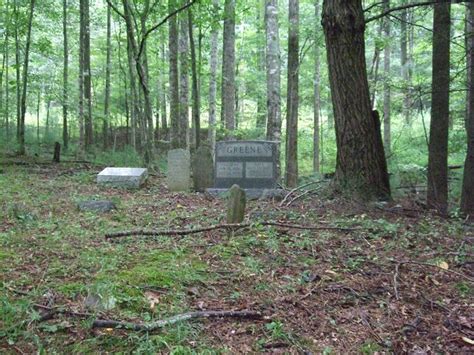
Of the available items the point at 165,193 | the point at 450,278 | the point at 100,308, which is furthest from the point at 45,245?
the point at 165,193

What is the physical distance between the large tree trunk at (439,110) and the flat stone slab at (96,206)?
5.33 m

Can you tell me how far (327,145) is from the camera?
2577 centimetres

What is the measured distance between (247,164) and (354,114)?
372 cm

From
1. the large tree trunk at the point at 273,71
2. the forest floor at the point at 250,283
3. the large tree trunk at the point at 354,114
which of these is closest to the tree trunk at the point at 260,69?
the large tree trunk at the point at 273,71

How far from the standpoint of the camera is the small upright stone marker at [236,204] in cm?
516

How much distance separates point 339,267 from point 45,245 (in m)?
3.12

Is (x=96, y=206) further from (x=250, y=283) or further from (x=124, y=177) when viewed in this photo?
(x=250, y=283)

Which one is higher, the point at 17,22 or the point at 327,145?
the point at 17,22

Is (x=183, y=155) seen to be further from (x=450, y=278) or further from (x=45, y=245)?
(x=450, y=278)

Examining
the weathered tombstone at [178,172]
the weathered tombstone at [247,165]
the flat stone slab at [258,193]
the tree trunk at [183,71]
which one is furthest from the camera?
the tree trunk at [183,71]

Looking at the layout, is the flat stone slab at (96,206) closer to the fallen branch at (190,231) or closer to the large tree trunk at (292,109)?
the fallen branch at (190,231)

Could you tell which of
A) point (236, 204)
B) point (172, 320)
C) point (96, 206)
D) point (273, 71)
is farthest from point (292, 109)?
point (172, 320)

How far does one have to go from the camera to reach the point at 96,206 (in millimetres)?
7008

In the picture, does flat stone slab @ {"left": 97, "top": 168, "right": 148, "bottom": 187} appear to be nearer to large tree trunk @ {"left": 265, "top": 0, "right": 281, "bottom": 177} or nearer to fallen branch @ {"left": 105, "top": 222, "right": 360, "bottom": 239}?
large tree trunk @ {"left": 265, "top": 0, "right": 281, "bottom": 177}
